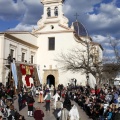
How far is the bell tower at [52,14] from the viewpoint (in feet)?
137

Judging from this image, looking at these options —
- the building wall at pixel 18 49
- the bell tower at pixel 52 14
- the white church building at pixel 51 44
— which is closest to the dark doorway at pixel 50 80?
the white church building at pixel 51 44

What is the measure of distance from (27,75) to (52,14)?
1246 cm

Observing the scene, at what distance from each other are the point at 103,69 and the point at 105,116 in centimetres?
2047

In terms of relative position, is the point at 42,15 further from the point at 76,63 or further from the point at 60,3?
the point at 76,63

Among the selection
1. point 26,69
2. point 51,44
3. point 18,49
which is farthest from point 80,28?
point 26,69

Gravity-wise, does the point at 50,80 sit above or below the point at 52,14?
below

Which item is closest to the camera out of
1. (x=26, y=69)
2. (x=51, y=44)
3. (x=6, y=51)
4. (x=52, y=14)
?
(x=6, y=51)

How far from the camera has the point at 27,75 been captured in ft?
116

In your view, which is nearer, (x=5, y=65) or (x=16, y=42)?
(x=5, y=65)

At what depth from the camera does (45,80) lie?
135ft

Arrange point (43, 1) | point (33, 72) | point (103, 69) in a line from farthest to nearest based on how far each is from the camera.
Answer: point (43, 1), point (33, 72), point (103, 69)

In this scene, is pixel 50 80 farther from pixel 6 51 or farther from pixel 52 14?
pixel 6 51

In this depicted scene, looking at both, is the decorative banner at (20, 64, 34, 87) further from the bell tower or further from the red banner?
the bell tower

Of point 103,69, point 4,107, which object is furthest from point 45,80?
point 4,107
